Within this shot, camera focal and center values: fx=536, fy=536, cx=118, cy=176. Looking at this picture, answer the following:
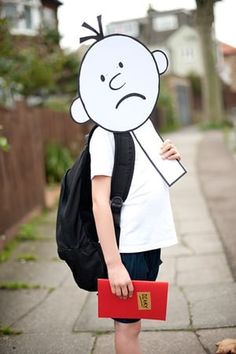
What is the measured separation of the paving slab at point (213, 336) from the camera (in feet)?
9.79

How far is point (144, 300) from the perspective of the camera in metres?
2.19

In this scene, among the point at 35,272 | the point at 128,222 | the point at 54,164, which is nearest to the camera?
the point at 128,222

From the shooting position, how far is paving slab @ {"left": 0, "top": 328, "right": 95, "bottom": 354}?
10.2 ft

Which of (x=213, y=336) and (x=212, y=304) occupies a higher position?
(x=213, y=336)

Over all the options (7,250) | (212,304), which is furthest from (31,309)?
(7,250)

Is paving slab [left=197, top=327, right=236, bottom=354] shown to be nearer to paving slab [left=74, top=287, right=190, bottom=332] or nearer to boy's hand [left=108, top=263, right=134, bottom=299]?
paving slab [left=74, top=287, right=190, bottom=332]

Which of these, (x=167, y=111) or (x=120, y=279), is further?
(x=167, y=111)

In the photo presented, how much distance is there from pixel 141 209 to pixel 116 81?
21.3 inches

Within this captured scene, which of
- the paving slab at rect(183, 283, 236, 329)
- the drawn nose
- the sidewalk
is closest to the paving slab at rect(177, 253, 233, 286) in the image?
the sidewalk

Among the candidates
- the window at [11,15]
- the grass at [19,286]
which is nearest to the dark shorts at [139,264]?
the grass at [19,286]

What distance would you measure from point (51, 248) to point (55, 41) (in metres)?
9.25

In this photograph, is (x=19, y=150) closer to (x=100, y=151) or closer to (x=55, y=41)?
(x=100, y=151)

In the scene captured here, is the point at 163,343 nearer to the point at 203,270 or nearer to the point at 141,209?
the point at 141,209

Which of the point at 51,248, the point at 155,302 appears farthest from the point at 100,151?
the point at 51,248
